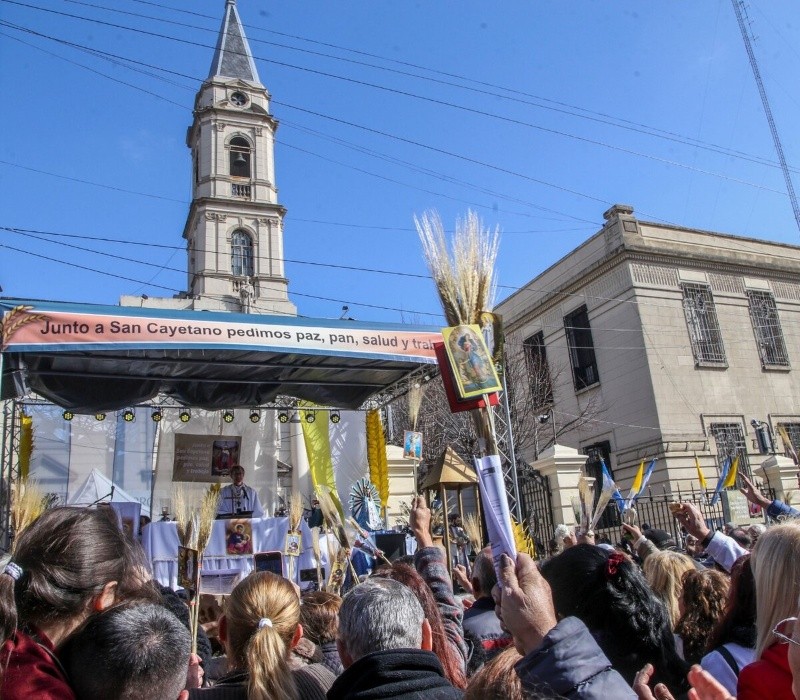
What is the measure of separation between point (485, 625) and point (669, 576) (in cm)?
105

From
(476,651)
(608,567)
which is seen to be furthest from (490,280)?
(608,567)

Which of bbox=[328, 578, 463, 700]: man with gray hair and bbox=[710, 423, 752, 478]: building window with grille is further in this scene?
bbox=[710, 423, 752, 478]: building window with grille

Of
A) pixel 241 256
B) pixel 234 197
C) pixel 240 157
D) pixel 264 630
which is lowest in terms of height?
pixel 264 630

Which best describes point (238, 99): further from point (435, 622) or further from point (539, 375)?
point (435, 622)

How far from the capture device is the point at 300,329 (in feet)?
32.0

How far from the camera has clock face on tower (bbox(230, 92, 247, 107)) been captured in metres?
34.7

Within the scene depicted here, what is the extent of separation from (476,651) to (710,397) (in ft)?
69.1

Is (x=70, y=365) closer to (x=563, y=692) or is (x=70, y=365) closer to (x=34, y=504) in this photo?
(x=34, y=504)

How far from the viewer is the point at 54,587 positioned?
7.27ft

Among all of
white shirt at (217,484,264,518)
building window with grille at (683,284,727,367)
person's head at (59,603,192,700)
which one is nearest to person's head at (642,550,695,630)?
person's head at (59,603,192,700)

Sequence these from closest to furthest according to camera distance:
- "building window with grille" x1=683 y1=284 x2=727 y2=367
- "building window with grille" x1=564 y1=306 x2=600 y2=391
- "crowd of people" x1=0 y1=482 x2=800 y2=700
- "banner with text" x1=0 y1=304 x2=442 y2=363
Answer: "crowd of people" x1=0 y1=482 x2=800 y2=700
"banner with text" x1=0 y1=304 x2=442 y2=363
"building window with grille" x1=683 y1=284 x2=727 y2=367
"building window with grille" x1=564 y1=306 x2=600 y2=391

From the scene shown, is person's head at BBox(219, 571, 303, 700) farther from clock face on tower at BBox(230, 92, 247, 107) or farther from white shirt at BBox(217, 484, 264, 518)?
clock face on tower at BBox(230, 92, 247, 107)

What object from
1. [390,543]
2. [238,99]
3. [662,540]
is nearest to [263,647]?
[662,540]

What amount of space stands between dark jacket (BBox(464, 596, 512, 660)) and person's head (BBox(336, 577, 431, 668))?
1150mm
